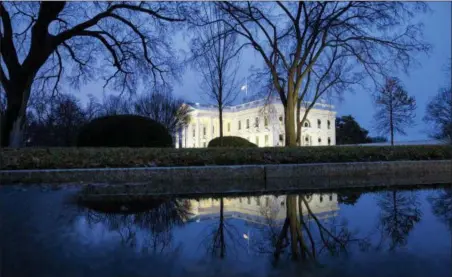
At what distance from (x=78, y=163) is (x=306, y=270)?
19.0 feet

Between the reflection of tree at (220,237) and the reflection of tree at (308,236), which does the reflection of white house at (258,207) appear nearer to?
the reflection of tree at (308,236)

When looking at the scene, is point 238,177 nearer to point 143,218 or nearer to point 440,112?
point 143,218

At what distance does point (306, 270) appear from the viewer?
1962 mm

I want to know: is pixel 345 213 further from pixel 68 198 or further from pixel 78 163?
pixel 78 163

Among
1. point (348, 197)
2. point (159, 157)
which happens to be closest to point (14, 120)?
point (159, 157)

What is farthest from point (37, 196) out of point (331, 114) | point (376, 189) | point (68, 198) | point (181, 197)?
point (331, 114)

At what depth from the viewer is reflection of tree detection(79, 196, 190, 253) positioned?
269cm

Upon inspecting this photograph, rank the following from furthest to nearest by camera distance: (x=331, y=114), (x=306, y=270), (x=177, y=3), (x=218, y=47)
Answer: (x=331, y=114) → (x=218, y=47) → (x=177, y=3) → (x=306, y=270)

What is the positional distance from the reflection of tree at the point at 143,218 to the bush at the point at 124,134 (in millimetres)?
6705

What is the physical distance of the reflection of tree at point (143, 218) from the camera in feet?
8.81

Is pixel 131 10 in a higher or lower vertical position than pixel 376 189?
higher

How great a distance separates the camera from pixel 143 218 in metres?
3.44

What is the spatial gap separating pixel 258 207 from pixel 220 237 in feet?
4.33

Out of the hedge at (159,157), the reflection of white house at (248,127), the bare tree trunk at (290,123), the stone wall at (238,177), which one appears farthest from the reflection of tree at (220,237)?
the reflection of white house at (248,127)
